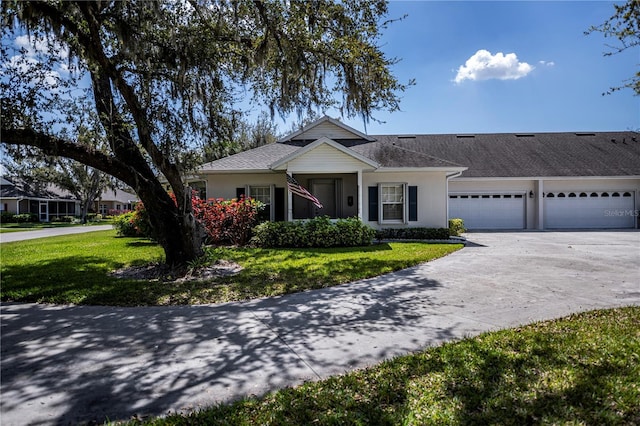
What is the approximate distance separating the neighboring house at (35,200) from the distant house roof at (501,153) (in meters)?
33.9

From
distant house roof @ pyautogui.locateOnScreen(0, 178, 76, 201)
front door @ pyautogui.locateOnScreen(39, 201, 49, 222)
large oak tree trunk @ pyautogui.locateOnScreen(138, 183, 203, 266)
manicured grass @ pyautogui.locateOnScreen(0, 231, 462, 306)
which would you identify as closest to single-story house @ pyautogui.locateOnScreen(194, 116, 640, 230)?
manicured grass @ pyautogui.locateOnScreen(0, 231, 462, 306)

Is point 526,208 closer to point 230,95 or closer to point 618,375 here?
point 230,95

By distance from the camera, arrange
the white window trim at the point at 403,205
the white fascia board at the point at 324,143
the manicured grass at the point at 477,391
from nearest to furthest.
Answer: the manicured grass at the point at 477,391 < the white fascia board at the point at 324,143 < the white window trim at the point at 403,205

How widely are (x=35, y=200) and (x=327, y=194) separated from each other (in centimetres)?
3837

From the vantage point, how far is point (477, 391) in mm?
2770

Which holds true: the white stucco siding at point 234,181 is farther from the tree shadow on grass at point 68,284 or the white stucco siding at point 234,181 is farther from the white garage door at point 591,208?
the white garage door at point 591,208

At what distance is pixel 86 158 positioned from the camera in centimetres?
718

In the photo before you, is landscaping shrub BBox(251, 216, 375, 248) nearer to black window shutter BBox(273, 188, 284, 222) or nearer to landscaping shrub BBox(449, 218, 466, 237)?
black window shutter BBox(273, 188, 284, 222)

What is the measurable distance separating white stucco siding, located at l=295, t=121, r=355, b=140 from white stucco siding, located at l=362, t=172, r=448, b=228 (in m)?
3.50

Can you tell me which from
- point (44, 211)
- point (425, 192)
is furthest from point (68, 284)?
point (44, 211)

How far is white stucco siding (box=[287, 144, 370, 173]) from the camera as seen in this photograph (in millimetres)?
13258

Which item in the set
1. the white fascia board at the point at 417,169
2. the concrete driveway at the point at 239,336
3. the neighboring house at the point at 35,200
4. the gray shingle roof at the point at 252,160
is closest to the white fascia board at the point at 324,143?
the white fascia board at the point at 417,169

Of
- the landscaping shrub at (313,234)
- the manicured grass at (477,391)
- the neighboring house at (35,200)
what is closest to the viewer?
the manicured grass at (477,391)

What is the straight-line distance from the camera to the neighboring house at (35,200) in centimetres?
3691
